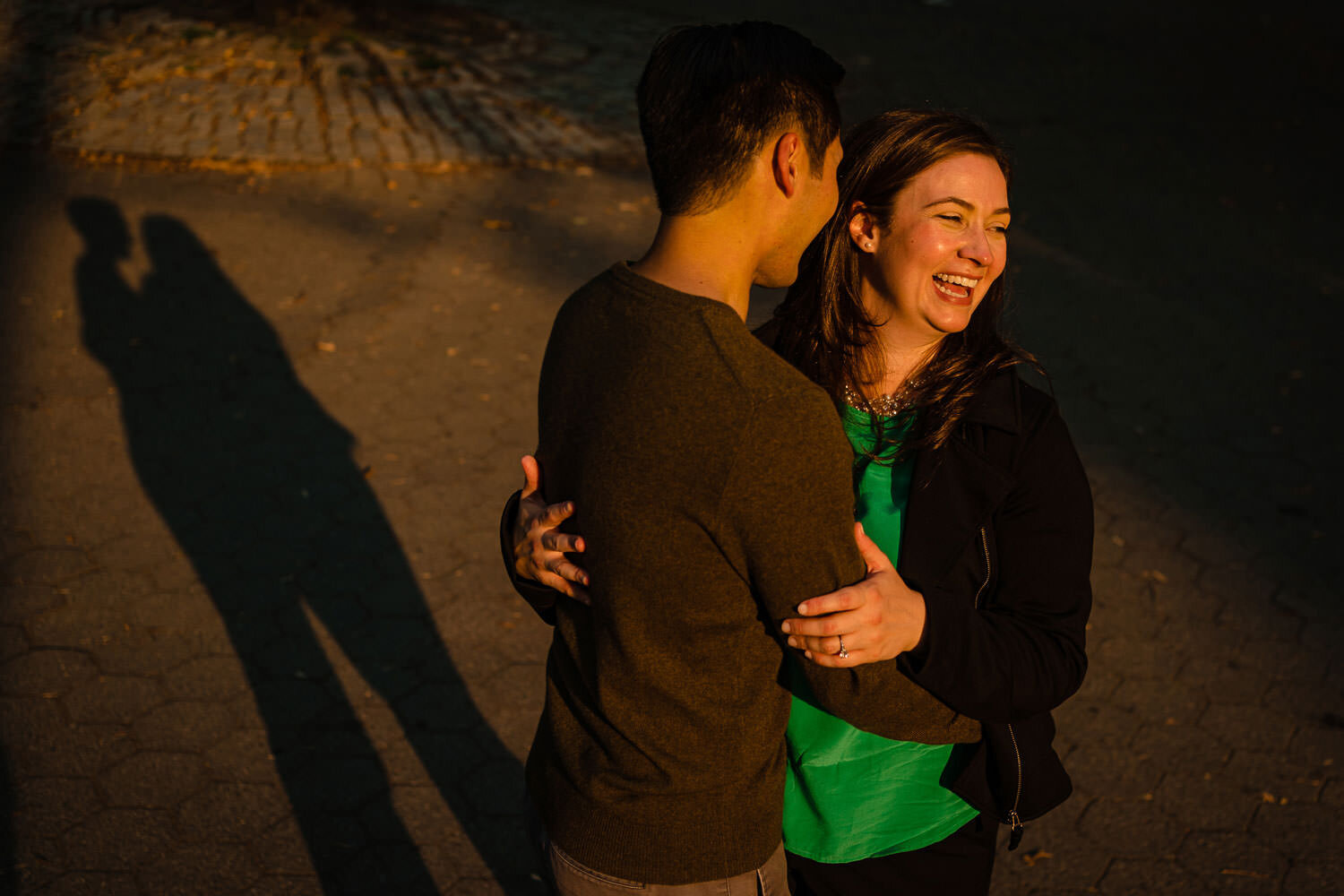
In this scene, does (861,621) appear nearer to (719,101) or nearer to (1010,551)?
(1010,551)

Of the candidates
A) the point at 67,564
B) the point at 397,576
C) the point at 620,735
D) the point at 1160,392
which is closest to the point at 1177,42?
the point at 1160,392

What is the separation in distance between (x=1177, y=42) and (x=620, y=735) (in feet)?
46.9

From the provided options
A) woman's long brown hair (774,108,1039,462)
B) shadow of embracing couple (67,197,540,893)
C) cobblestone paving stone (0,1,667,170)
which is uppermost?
woman's long brown hair (774,108,1039,462)

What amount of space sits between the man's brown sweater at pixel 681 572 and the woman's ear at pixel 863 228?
900 millimetres

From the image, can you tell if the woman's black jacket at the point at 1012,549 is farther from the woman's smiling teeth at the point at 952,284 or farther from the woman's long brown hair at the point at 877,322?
the woman's smiling teeth at the point at 952,284

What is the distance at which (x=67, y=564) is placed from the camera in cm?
470

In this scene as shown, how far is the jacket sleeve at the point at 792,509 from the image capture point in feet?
5.03

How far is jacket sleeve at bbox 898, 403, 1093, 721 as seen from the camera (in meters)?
1.82

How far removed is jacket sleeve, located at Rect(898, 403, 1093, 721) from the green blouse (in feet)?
0.73

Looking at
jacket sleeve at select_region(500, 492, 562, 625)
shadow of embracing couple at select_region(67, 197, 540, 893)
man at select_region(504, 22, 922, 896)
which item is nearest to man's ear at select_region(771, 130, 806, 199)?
man at select_region(504, 22, 922, 896)

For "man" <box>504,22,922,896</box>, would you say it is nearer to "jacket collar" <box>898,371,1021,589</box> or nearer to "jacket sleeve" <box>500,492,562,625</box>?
"jacket sleeve" <box>500,492,562,625</box>

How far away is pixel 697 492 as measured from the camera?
156cm

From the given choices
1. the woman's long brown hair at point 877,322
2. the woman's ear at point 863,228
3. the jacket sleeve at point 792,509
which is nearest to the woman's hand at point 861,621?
the jacket sleeve at point 792,509

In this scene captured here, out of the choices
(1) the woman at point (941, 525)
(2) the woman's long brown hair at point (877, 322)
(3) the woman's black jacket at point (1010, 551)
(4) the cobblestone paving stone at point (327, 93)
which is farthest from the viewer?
(4) the cobblestone paving stone at point (327, 93)
